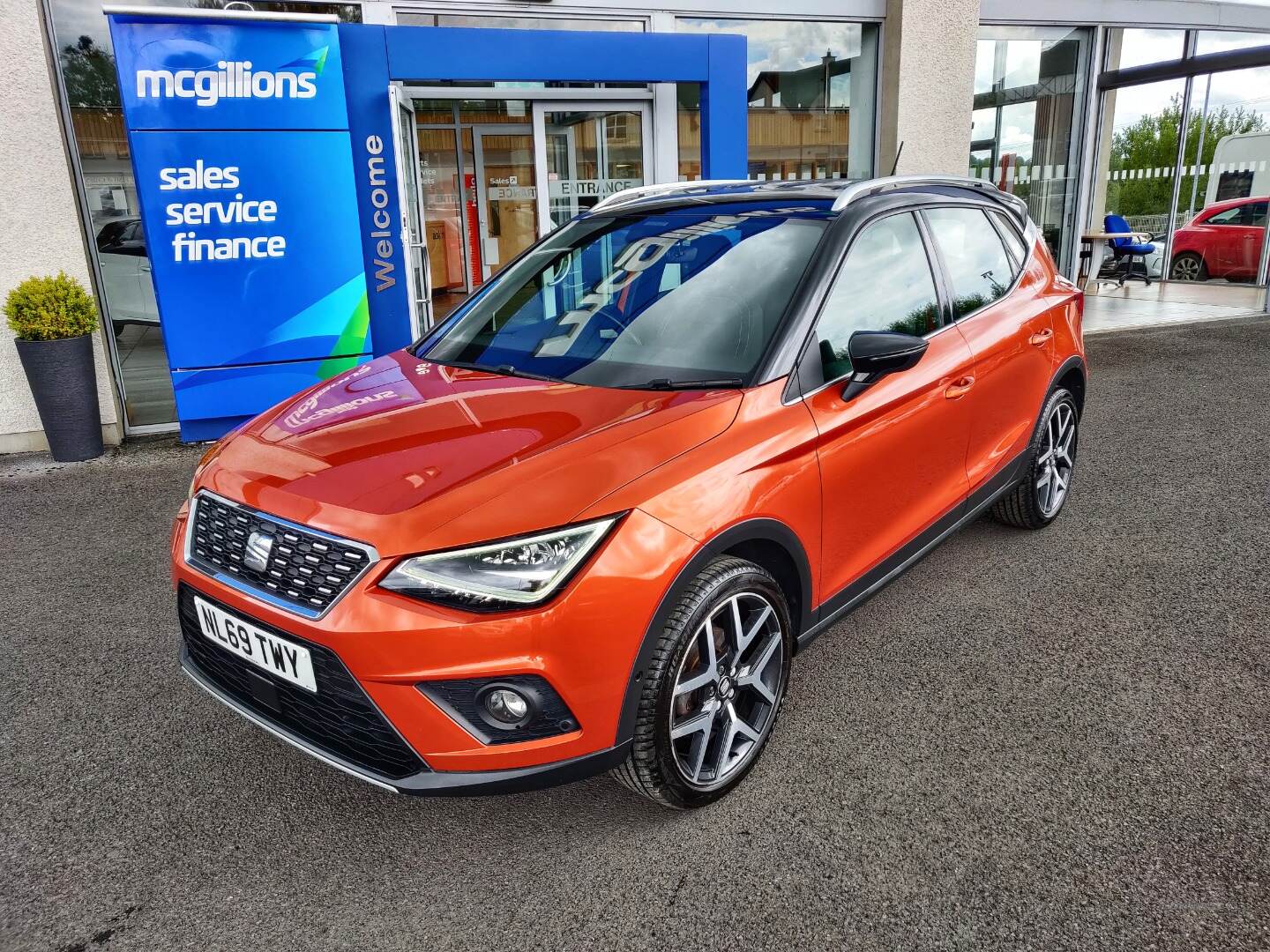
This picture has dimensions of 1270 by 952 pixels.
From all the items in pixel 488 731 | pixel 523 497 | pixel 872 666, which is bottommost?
pixel 872 666

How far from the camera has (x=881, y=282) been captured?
313 centimetres

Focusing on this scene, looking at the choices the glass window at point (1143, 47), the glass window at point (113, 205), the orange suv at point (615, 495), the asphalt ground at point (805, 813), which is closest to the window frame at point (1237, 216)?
the glass window at point (1143, 47)

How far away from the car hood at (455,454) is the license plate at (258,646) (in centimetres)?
30

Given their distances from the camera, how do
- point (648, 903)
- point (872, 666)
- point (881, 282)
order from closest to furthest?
point (648, 903)
point (881, 282)
point (872, 666)

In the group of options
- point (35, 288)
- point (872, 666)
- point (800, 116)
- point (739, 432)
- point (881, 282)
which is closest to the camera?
point (739, 432)

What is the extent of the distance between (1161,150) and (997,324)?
14.6 m

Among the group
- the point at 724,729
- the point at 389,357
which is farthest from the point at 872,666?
the point at 389,357

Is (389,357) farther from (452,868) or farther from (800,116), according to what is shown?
(800,116)

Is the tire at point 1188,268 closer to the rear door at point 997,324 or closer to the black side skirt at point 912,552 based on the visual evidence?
the rear door at point 997,324

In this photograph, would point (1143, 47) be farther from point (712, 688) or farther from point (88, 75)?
point (712, 688)

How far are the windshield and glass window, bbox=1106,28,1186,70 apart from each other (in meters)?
12.4

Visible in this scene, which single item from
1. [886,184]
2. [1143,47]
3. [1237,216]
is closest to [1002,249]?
[886,184]

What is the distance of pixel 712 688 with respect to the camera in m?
2.48

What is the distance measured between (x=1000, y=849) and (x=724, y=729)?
2.54 feet
